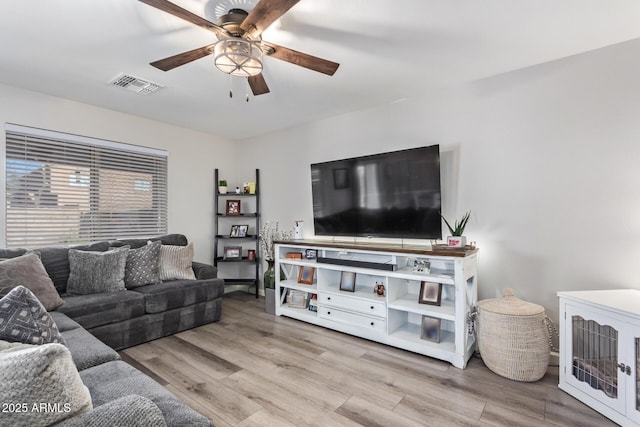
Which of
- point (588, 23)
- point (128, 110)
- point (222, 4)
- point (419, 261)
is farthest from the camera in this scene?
point (128, 110)

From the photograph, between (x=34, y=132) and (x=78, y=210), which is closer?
(x=34, y=132)

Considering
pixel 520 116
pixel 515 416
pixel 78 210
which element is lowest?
pixel 515 416

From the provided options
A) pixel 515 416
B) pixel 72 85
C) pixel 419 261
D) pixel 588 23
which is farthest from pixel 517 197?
pixel 72 85

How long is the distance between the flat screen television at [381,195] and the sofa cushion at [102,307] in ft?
6.60

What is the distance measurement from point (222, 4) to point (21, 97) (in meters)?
2.62

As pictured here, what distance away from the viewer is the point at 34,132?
3.10 m

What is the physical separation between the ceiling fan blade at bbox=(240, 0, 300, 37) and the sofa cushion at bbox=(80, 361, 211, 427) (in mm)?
1791

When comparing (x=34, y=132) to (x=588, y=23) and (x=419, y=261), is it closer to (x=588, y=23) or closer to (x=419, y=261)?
(x=419, y=261)

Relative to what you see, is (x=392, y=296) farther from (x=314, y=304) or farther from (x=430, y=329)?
(x=314, y=304)

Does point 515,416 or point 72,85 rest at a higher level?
point 72,85

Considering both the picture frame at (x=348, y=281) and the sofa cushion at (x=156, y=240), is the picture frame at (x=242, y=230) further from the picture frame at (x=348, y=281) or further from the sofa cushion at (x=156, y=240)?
the picture frame at (x=348, y=281)

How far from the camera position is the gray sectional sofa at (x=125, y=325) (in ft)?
3.21

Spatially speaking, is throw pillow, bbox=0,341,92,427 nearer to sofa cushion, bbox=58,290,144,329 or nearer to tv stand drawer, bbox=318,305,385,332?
sofa cushion, bbox=58,290,144,329

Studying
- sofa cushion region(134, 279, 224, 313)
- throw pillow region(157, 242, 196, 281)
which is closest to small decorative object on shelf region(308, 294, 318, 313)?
sofa cushion region(134, 279, 224, 313)
